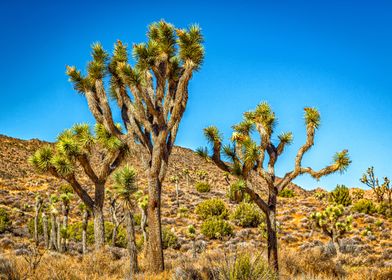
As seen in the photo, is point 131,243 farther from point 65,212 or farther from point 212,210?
point 212,210

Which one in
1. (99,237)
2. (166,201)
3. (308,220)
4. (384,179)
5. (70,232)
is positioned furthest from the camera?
(166,201)

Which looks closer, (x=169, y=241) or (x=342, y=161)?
(x=342, y=161)

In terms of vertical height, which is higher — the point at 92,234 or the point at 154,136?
the point at 154,136

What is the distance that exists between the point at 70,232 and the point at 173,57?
15912mm

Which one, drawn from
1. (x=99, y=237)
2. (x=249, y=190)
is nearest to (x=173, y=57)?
(x=249, y=190)

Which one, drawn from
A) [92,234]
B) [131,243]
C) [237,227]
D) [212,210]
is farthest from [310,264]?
[212,210]

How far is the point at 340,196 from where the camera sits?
3606 cm

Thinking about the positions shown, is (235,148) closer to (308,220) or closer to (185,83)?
(185,83)

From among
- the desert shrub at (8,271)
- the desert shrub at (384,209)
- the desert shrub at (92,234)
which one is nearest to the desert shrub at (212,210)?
the desert shrub at (92,234)

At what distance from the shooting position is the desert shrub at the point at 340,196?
35.5m

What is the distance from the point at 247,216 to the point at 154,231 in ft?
57.1

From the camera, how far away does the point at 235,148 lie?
10281 mm

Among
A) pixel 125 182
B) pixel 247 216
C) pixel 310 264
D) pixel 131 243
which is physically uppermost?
pixel 125 182

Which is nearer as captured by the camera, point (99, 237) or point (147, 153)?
point (147, 153)
